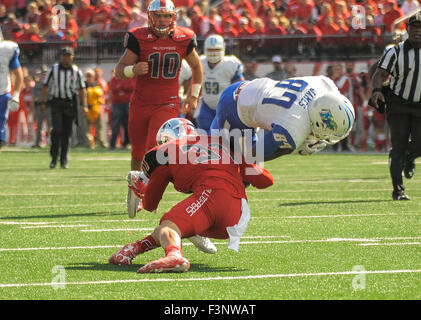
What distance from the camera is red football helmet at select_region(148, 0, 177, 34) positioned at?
28.9ft

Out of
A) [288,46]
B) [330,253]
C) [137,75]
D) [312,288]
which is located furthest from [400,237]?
[288,46]

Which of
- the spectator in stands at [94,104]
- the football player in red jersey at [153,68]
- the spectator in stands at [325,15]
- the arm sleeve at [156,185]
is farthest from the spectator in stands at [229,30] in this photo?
the arm sleeve at [156,185]

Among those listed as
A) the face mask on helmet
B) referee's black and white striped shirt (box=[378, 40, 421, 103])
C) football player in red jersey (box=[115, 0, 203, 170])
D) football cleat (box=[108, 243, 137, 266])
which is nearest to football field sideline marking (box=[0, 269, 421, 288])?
football cleat (box=[108, 243, 137, 266])

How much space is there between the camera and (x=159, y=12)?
8836 millimetres

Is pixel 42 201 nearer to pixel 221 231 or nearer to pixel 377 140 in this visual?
pixel 221 231

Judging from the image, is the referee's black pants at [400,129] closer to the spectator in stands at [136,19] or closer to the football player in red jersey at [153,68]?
the football player in red jersey at [153,68]

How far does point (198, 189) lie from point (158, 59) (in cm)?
316

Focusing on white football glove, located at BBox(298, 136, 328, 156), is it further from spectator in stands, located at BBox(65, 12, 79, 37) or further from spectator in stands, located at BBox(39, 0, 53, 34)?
spectator in stands, located at BBox(39, 0, 53, 34)

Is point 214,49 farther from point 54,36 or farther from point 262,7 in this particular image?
point 54,36

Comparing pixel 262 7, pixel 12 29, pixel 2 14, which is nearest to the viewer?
pixel 262 7

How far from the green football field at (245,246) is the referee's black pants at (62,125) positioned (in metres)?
2.89

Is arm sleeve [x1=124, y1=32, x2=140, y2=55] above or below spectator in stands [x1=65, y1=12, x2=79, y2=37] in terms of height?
above

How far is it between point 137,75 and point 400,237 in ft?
9.64

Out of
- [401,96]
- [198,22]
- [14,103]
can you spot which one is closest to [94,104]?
[198,22]
